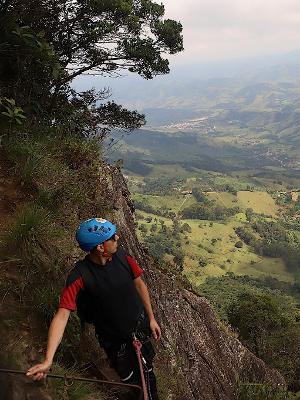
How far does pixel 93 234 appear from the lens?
4.29m

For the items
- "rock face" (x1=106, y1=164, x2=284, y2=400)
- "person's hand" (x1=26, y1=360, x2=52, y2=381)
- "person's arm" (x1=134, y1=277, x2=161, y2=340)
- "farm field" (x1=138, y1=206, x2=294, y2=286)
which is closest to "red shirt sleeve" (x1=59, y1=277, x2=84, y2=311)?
"person's hand" (x1=26, y1=360, x2=52, y2=381)

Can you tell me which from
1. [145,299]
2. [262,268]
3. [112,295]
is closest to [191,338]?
[145,299]

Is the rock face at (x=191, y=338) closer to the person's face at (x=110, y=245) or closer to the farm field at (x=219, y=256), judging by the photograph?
the person's face at (x=110, y=245)

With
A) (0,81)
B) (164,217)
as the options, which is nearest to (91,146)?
(0,81)

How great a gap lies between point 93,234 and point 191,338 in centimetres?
813

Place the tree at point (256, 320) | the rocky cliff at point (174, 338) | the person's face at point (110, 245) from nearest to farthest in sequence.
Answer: the person's face at point (110, 245) < the rocky cliff at point (174, 338) < the tree at point (256, 320)

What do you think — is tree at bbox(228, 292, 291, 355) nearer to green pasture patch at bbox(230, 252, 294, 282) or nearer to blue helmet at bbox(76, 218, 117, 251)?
blue helmet at bbox(76, 218, 117, 251)

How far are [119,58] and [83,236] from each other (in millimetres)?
13247

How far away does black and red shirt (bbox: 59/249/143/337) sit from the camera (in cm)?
418

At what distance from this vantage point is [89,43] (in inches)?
581

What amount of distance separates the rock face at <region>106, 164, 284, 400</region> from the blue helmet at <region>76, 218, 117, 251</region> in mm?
3994

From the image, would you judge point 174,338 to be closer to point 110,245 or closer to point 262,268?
point 110,245

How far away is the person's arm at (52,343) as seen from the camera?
11.3 ft

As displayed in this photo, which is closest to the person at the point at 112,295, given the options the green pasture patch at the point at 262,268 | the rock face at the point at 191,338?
the rock face at the point at 191,338
